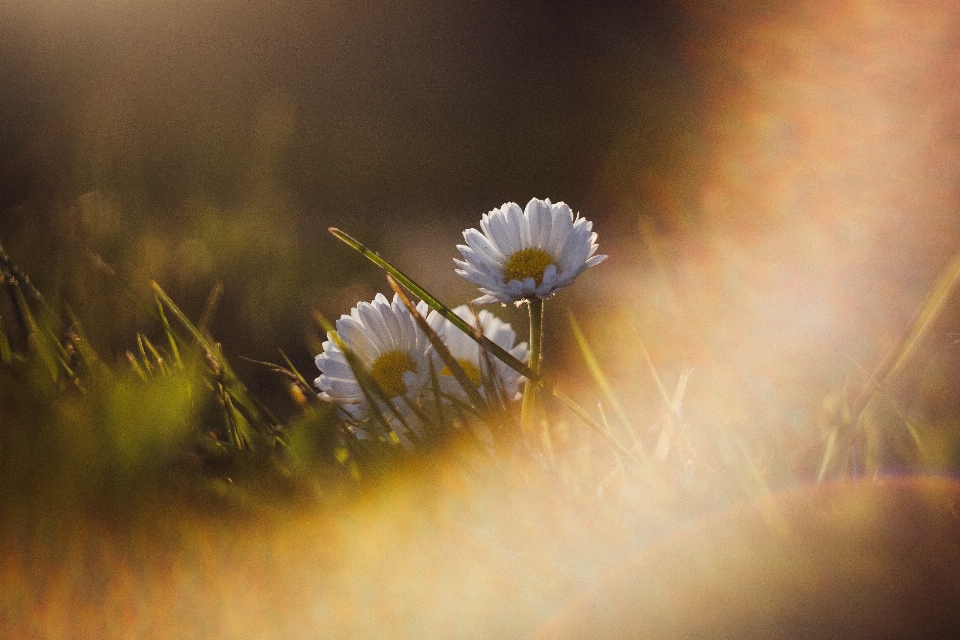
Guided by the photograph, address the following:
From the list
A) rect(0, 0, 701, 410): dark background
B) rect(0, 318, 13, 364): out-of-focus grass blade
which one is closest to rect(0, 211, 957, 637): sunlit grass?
rect(0, 318, 13, 364): out-of-focus grass blade

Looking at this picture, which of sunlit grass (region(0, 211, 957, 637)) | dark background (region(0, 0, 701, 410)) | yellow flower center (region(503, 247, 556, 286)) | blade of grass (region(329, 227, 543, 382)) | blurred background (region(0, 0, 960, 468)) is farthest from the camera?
dark background (region(0, 0, 701, 410))

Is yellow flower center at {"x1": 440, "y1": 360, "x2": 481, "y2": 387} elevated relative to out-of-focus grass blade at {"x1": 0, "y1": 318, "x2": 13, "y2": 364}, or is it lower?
elevated

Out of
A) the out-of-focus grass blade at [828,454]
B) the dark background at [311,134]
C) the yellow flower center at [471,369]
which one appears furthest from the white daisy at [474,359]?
the dark background at [311,134]

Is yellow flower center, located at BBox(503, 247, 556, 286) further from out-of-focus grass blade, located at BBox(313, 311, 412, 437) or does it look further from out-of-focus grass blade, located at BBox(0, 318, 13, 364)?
out-of-focus grass blade, located at BBox(0, 318, 13, 364)

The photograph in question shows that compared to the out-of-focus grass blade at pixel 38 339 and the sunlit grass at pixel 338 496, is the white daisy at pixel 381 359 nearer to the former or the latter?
the sunlit grass at pixel 338 496

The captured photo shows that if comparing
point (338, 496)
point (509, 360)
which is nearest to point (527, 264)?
point (509, 360)

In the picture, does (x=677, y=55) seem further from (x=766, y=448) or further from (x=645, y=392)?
(x=766, y=448)

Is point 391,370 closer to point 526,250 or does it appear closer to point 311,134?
point 526,250

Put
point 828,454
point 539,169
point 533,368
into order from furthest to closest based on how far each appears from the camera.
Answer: point 539,169
point 533,368
point 828,454

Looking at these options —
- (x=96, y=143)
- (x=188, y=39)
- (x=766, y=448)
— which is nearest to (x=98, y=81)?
(x=188, y=39)
